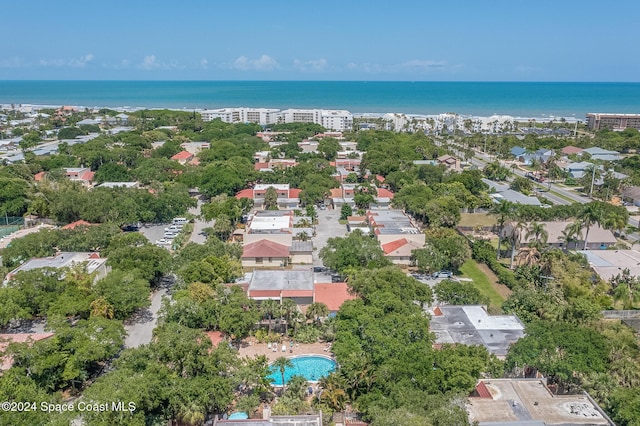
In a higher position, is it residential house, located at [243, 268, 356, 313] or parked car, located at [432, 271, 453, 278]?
residential house, located at [243, 268, 356, 313]

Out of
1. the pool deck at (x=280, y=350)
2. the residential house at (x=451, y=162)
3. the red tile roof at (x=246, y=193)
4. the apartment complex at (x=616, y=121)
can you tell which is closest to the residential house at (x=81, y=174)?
the red tile roof at (x=246, y=193)

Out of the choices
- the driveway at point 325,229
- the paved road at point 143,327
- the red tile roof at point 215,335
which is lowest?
the paved road at point 143,327

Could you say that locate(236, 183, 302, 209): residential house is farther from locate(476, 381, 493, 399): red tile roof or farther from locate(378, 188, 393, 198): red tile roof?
locate(476, 381, 493, 399): red tile roof

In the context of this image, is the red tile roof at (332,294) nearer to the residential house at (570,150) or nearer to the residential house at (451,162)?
the residential house at (451,162)

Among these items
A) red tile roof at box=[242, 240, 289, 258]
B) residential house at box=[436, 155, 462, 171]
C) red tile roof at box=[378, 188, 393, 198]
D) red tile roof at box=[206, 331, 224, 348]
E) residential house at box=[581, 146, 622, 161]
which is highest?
residential house at box=[581, 146, 622, 161]

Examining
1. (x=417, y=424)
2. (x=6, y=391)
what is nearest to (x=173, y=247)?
(x=6, y=391)

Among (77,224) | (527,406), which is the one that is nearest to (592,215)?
(527,406)

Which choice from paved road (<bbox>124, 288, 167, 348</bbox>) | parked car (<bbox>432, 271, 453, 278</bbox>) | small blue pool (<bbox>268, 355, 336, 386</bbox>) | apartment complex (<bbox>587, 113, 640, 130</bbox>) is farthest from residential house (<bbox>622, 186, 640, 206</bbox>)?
apartment complex (<bbox>587, 113, 640, 130</bbox>)
